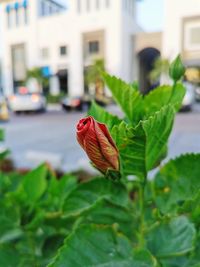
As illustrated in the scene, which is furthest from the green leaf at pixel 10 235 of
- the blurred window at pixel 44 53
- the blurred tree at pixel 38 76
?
the blurred window at pixel 44 53

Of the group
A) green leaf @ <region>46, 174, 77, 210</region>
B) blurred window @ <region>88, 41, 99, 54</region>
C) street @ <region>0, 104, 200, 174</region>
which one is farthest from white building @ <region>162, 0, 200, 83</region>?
green leaf @ <region>46, 174, 77, 210</region>

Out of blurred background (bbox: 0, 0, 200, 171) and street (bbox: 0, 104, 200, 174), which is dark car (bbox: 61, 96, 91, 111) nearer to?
blurred background (bbox: 0, 0, 200, 171)

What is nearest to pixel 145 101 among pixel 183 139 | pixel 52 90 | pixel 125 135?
pixel 125 135

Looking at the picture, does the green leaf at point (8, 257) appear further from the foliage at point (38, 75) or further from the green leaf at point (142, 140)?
the foliage at point (38, 75)

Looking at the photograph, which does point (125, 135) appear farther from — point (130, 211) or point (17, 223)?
point (17, 223)

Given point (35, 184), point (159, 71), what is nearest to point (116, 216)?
point (35, 184)

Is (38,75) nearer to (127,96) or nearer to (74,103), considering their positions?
(74,103)

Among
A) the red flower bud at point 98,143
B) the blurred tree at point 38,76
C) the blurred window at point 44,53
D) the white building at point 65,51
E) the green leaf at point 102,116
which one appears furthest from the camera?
the blurred window at point 44,53
